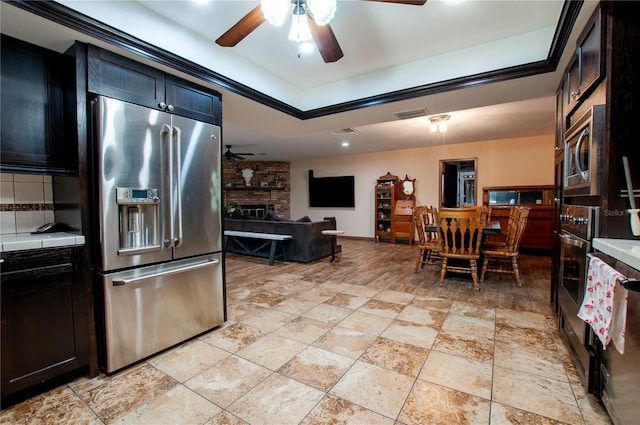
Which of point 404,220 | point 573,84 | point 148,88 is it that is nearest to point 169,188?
point 148,88

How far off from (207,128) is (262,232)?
10.7 feet

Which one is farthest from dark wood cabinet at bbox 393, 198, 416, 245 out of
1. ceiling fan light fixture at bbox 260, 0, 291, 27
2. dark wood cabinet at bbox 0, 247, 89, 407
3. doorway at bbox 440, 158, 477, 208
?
dark wood cabinet at bbox 0, 247, 89, 407

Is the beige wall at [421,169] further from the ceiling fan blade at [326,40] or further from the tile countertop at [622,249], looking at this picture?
the ceiling fan blade at [326,40]

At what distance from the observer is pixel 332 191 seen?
8.27m

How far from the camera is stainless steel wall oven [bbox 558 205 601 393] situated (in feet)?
5.02

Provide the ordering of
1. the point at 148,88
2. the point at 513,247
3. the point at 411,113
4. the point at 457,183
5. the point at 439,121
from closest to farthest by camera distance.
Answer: the point at 148,88, the point at 411,113, the point at 513,247, the point at 439,121, the point at 457,183

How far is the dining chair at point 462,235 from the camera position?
11.3 feet

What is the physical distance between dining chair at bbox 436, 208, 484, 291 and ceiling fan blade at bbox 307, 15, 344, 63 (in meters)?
2.48

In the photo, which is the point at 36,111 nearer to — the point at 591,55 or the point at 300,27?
the point at 300,27

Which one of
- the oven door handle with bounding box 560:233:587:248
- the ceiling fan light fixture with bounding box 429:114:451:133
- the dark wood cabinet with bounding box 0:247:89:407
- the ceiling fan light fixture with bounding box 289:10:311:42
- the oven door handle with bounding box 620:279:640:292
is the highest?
the ceiling fan light fixture with bounding box 429:114:451:133

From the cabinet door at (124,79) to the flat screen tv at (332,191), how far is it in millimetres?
6249

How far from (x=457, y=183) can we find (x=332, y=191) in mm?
3447

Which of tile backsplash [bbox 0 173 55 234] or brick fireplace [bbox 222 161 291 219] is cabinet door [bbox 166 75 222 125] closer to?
tile backsplash [bbox 0 173 55 234]

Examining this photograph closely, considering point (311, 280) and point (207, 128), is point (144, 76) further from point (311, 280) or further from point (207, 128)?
point (311, 280)
